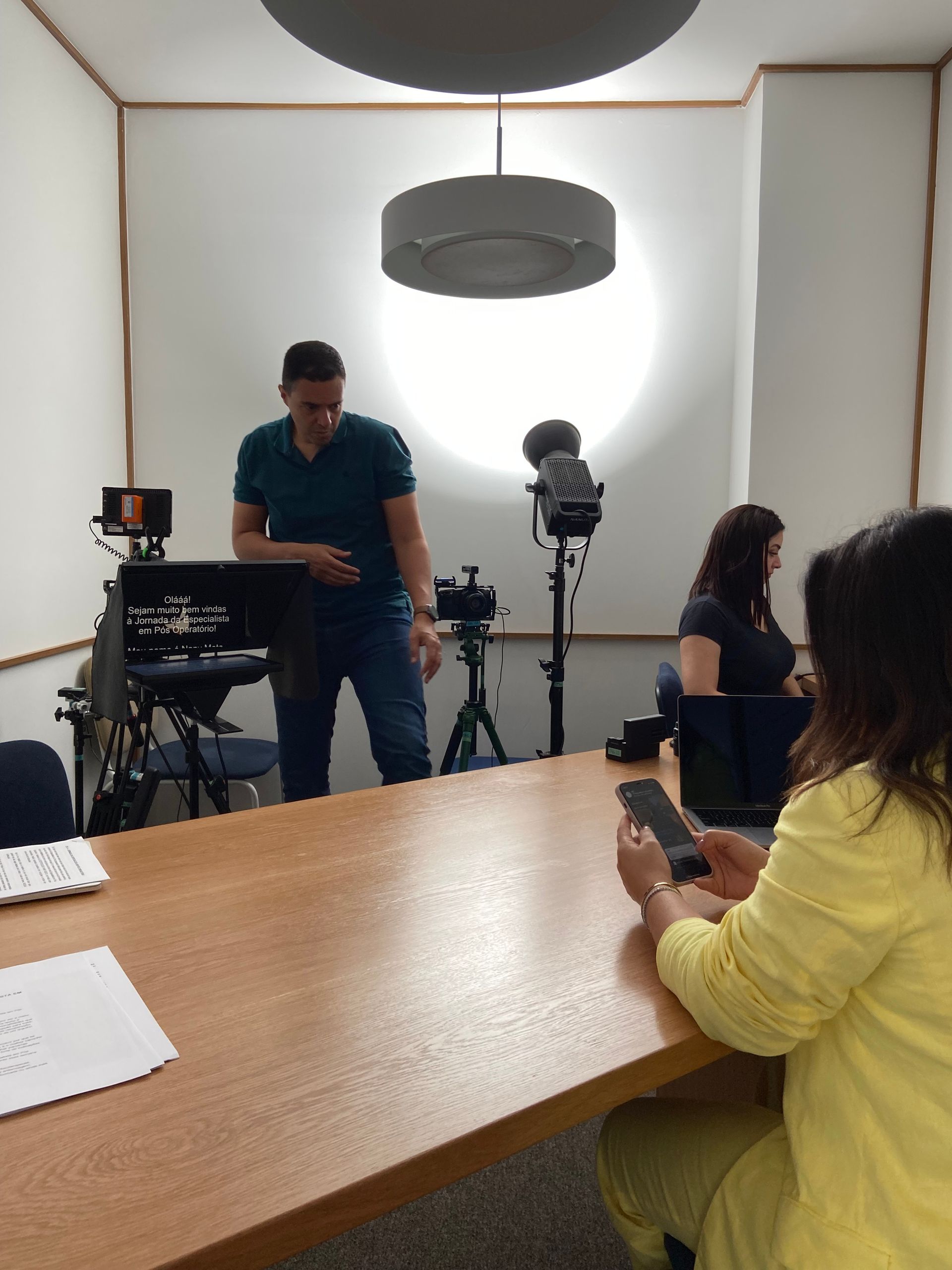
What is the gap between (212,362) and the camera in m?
4.02

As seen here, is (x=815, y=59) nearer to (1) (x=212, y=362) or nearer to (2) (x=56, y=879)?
(1) (x=212, y=362)

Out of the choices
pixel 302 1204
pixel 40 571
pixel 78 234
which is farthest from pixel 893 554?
pixel 78 234

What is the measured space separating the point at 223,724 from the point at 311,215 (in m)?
2.83

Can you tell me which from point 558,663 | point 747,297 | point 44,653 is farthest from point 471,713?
point 747,297

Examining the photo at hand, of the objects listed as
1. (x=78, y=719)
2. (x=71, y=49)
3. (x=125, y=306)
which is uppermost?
(x=71, y=49)

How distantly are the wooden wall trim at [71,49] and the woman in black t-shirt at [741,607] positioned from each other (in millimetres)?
3017

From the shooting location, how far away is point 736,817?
158 centimetres

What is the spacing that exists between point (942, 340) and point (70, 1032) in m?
3.86

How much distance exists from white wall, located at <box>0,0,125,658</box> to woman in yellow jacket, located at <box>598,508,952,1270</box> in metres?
2.80

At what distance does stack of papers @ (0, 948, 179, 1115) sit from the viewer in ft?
2.64

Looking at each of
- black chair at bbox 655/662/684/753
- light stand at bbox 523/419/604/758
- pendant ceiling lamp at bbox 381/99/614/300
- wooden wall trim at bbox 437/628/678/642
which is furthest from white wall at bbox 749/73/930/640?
pendant ceiling lamp at bbox 381/99/614/300

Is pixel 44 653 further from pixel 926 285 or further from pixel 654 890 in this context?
pixel 926 285

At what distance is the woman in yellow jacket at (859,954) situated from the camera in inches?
31.8

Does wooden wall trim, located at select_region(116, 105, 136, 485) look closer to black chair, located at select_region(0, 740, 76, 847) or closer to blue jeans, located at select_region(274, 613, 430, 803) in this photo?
blue jeans, located at select_region(274, 613, 430, 803)
